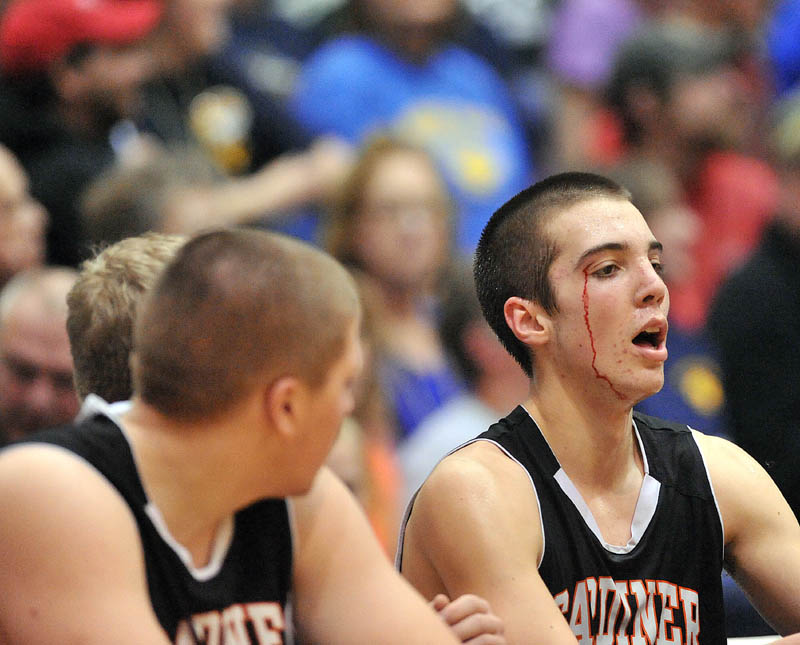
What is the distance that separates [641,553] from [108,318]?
1.00 m

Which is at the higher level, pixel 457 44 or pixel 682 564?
pixel 457 44

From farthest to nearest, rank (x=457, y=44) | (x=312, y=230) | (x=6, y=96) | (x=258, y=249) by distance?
(x=457, y=44), (x=312, y=230), (x=6, y=96), (x=258, y=249)

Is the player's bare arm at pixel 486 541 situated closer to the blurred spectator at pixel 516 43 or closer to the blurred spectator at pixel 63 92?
the blurred spectator at pixel 63 92

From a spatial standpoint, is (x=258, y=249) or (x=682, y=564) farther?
(x=682, y=564)

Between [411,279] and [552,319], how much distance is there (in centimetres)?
197

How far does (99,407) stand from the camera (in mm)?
1780

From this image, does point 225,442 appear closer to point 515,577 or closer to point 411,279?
point 515,577

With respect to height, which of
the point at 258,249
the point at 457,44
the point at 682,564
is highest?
the point at 457,44

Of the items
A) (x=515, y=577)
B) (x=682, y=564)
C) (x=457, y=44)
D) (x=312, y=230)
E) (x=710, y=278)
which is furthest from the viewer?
(x=457, y=44)

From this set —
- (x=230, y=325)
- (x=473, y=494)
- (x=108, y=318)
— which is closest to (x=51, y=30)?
(x=108, y=318)

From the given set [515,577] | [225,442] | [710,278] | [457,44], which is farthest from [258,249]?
[457,44]

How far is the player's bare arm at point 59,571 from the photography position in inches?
61.7

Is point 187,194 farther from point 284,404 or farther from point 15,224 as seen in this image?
point 284,404

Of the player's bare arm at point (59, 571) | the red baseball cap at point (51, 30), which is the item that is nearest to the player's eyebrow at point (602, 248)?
the player's bare arm at point (59, 571)
